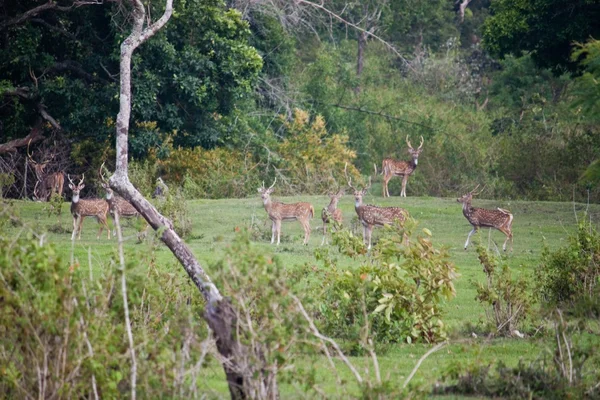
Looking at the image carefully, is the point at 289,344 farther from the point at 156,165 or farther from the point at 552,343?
the point at 156,165

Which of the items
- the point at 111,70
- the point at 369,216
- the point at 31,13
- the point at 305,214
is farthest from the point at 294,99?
the point at 369,216

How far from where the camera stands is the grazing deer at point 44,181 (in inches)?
→ 985

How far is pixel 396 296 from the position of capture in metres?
11.2

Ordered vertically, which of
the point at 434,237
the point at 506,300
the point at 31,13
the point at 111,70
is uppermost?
the point at 31,13

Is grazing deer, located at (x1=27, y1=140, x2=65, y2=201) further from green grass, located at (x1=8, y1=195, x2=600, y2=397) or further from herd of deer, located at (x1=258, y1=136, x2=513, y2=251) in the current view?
herd of deer, located at (x1=258, y1=136, x2=513, y2=251)

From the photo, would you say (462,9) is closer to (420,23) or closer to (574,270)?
(420,23)

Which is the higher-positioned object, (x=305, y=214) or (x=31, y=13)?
(x=31, y=13)

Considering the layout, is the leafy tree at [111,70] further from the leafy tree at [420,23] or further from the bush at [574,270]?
the leafy tree at [420,23]

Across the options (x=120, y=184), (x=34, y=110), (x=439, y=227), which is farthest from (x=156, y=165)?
(x=120, y=184)

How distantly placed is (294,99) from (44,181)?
317 inches

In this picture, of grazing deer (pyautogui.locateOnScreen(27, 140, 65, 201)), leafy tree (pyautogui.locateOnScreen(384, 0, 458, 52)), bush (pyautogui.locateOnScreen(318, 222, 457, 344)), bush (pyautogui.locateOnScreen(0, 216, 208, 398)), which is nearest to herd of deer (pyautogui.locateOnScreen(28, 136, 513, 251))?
grazing deer (pyautogui.locateOnScreen(27, 140, 65, 201))

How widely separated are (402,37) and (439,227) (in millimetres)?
21134

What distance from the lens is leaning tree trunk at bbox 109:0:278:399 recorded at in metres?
7.35

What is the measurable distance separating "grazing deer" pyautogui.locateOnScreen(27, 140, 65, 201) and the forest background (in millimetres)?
366
